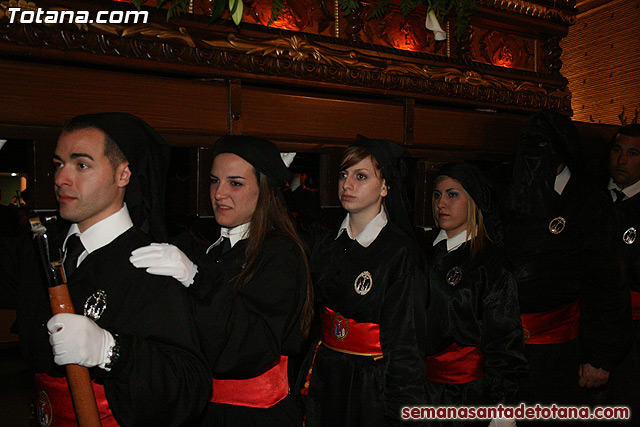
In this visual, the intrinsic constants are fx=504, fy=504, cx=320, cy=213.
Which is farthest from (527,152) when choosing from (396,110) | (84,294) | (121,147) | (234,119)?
(84,294)

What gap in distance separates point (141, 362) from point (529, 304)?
2.70 m

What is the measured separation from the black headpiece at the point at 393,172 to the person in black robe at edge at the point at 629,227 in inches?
81.5

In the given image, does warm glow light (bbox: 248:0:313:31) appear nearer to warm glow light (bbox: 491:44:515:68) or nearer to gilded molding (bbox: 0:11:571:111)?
gilded molding (bbox: 0:11:571:111)

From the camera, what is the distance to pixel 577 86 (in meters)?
6.45

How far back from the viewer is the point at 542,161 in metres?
3.50

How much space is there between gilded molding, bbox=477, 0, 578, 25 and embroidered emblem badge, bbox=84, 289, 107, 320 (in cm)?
327

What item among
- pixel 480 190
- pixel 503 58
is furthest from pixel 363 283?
pixel 503 58

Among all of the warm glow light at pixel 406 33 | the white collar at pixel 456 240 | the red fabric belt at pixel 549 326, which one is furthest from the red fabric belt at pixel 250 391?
the warm glow light at pixel 406 33

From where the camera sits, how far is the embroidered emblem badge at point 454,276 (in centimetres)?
296

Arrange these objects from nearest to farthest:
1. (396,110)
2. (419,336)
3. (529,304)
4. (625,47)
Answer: (419,336) < (529,304) < (396,110) < (625,47)

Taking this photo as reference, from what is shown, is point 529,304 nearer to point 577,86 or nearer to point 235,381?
point 235,381

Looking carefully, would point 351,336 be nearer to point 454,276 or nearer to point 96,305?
point 454,276

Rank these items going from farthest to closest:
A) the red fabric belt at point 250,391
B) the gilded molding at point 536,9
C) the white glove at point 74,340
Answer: the gilded molding at point 536,9 < the red fabric belt at point 250,391 < the white glove at point 74,340

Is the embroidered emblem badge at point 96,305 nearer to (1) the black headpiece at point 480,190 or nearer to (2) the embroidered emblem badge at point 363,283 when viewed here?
(2) the embroidered emblem badge at point 363,283
